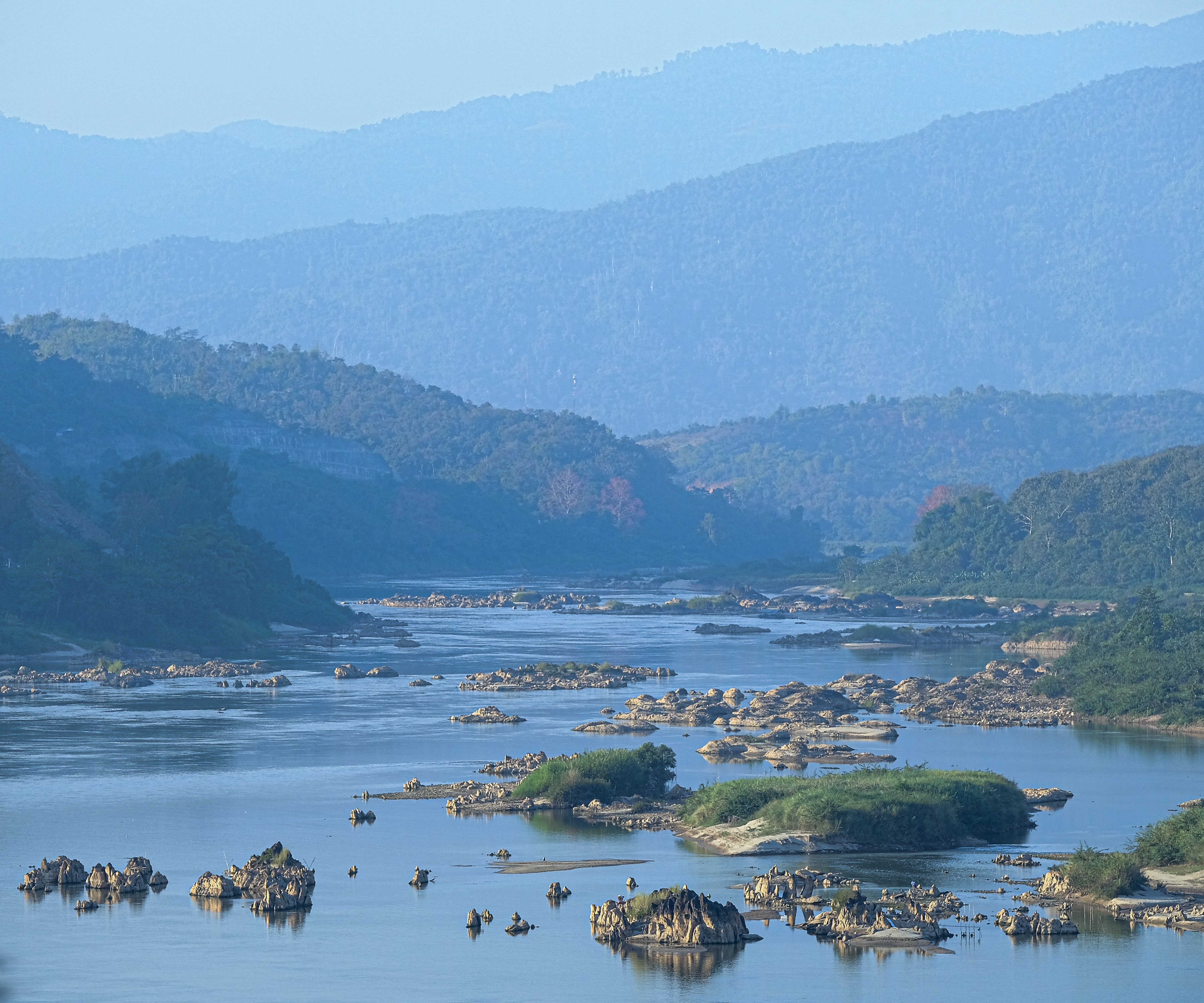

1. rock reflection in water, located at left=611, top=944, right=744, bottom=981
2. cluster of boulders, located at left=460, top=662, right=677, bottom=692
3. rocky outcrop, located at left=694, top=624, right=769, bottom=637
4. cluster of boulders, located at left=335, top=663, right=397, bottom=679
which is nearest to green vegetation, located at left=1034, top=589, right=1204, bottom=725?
cluster of boulders, located at left=460, top=662, right=677, bottom=692

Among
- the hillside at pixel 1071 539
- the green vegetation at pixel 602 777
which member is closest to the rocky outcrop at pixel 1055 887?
the green vegetation at pixel 602 777

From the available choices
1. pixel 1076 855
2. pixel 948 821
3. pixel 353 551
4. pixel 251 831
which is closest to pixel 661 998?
pixel 1076 855

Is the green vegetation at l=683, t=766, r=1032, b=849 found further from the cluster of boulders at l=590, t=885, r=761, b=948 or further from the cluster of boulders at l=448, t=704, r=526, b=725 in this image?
the cluster of boulders at l=448, t=704, r=526, b=725

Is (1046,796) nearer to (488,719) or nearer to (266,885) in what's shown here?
(266,885)

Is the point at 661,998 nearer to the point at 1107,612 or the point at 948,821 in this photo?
the point at 948,821

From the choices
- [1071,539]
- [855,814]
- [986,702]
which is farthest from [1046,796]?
[1071,539]
